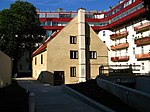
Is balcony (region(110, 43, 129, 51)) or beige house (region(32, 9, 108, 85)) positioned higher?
balcony (region(110, 43, 129, 51))

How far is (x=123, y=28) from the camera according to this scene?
65.1m

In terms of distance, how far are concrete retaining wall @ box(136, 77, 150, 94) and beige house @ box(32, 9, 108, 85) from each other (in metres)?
15.7

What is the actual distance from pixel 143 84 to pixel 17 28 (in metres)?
32.1

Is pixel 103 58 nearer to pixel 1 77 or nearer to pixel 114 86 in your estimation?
pixel 1 77

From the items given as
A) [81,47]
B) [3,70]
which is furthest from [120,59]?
[3,70]

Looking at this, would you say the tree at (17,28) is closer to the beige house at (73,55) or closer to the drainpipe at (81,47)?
the beige house at (73,55)

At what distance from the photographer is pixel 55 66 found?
42938 millimetres

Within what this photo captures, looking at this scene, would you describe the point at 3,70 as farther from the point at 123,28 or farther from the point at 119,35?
the point at 123,28

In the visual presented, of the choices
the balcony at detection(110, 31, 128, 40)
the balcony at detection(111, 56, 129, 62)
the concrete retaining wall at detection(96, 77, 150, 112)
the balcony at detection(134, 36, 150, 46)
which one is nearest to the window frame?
the balcony at detection(134, 36, 150, 46)

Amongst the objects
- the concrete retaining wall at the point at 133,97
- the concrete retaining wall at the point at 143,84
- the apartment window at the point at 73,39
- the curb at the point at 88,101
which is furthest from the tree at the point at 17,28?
the concrete retaining wall at the point at 133,97

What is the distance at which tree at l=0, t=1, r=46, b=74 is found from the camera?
54.3 m

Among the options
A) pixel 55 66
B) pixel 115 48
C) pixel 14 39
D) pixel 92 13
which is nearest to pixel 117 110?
pixel 55 66

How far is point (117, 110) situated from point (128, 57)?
49.3 meters

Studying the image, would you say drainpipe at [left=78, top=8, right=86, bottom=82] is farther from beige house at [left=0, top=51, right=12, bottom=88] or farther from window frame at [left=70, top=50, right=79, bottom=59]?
beige house at [left=0, top=51, right=12, bottom=88]
